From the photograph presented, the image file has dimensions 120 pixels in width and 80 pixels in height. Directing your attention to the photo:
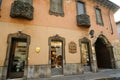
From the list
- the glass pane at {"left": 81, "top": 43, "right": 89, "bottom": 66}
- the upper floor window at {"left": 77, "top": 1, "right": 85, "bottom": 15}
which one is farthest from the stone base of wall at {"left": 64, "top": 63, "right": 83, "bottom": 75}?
the upper floor window at {"left": 77, "top": 1, "right": 85, "bottom": 15}

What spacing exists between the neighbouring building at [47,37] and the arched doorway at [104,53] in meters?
0.31

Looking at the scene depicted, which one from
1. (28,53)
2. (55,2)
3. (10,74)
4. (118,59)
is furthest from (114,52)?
(10,74)

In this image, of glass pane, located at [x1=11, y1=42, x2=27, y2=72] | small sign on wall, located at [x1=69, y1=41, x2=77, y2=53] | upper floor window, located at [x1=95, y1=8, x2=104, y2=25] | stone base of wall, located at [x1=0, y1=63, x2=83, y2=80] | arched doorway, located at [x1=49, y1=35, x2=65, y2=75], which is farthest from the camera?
upper floor window, located at [x1=95, y1=8, x2=104, y2=25]

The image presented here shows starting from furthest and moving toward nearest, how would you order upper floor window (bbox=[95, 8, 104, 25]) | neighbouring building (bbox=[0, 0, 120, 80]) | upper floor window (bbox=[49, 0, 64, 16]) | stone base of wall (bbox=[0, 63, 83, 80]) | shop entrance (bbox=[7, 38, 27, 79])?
upper floor window (bbox=[95, 8, 104, 25]) < upper floor window (bbox=[49, 0, 64, 16]) < shop entrance (bbox=[7, 38, 27, 79]) < neighbouring building (bbox=[0, 0, 120, 80]) < stone base of wall (bbox=[0, 63, 83, 80])

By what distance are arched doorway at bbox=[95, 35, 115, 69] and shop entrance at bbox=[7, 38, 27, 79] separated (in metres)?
8.40

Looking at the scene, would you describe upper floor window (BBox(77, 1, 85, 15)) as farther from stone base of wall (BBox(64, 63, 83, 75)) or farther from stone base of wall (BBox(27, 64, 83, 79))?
stone base of wall (BBox(27, 64, 83, 79))

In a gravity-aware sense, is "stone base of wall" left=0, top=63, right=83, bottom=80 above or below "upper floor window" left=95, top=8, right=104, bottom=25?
below

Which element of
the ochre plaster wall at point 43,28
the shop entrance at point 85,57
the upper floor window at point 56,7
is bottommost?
the shop entrance at point 85,57

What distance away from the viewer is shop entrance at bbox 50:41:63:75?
9.33 m

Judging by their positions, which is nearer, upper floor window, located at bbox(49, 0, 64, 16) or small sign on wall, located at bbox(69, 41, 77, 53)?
small sign on wall, located at bbox(69, 41, 77, 53)

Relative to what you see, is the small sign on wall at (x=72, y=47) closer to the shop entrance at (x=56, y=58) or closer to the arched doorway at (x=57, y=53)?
the arched doorway at (x=57, y=53)

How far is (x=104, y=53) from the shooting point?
557 inches

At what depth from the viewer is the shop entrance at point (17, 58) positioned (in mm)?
8523

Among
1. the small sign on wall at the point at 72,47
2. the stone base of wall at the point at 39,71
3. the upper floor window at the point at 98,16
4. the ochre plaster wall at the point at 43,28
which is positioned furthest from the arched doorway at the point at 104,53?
the stone base of wall at the point at 39,71
